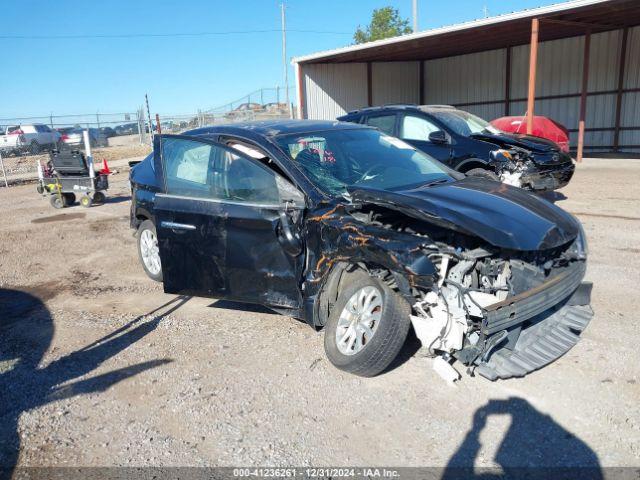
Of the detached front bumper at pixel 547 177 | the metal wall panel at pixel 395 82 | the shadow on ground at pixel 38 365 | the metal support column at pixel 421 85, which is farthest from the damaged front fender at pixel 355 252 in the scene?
the metal support column at pixel 421 85

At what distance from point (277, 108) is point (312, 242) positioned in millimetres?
25765

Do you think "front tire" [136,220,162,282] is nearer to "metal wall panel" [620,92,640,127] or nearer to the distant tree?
"metal wall panel" [620,92,640,127]

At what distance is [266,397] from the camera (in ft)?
11.2

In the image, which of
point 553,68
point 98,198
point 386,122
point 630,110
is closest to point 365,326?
point 386,122

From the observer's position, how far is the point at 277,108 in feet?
93.1

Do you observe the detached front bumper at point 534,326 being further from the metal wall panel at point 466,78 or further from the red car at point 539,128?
the metal wall panel at point 466,78

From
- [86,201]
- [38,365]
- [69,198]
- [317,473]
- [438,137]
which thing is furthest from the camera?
[69,198]

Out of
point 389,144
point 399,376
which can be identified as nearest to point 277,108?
point 389,144

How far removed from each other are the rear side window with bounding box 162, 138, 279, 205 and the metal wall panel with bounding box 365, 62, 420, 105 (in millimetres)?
20670

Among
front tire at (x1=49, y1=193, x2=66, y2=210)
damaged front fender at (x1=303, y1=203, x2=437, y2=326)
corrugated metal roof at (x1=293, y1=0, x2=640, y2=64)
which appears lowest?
front tire at (x1=49, y1=193, x2=66, y2=210)

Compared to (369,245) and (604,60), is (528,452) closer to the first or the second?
(369,245)

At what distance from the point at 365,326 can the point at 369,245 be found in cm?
56

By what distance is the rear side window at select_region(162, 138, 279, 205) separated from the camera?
4.08 metres

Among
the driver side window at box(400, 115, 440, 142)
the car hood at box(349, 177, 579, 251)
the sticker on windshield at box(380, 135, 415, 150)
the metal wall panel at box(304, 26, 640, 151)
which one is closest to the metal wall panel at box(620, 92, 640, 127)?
the metal wall panel at box(304, 26, 640, 151)
